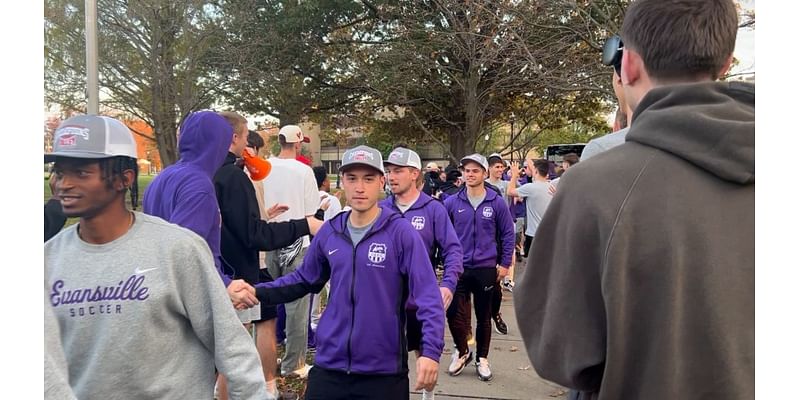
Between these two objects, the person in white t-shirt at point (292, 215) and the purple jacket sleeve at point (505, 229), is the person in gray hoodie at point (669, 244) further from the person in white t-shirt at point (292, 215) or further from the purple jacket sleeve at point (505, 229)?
the purple jacket sleeve at point (505, 229)

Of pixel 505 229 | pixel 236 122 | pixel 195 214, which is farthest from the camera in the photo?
pixel 505 229

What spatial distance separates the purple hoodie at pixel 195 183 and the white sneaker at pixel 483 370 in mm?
3070

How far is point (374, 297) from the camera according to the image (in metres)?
2.89

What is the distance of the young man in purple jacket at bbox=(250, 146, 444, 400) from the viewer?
2.84 meters

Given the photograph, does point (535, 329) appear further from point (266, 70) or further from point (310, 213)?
point (266, 70)

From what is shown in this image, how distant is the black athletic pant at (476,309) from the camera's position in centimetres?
522

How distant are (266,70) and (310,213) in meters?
11.8

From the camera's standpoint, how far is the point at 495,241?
5.65 m

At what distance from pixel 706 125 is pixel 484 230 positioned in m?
4.35

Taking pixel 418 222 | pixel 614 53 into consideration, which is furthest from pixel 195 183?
pixel 614 53

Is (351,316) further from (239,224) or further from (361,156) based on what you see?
(239,224)

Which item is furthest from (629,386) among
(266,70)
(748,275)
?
(266,70)

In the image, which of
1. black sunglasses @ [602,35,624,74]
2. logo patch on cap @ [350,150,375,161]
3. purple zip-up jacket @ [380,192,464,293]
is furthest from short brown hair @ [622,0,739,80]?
purple zip-up jacket @ [380,192,464,293]

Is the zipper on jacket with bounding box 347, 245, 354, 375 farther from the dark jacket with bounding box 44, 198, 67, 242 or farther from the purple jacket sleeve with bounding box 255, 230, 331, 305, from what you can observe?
the dark jacket with bounding box 44, 198, 67, 242
